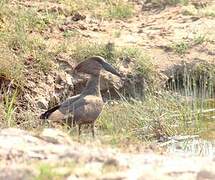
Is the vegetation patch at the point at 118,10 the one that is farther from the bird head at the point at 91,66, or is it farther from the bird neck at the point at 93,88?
the bird neck at the point at 93,88

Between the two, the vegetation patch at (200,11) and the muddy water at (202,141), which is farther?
the vegetation patch at (200,11)

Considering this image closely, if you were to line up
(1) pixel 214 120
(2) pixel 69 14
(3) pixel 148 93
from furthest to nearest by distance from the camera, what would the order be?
(2) pixel 69 14
(3) pixel 148 93
(1) pixel 214 120

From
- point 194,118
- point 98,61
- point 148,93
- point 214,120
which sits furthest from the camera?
point 148,93

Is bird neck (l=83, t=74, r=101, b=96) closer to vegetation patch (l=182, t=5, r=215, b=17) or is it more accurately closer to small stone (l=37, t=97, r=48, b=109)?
small stone (l=37, t=97, r=48, b=109)

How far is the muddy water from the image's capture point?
9969 millimetres

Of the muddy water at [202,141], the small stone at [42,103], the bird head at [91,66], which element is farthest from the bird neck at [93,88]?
the small stone at [42,103]

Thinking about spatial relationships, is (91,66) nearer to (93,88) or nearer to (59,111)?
(93,88)

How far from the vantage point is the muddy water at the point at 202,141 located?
392 inches

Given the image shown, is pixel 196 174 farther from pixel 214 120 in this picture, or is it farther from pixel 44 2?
pixel 44 2

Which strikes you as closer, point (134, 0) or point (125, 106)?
point (125, 106)

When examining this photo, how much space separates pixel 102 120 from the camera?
37.4 ft

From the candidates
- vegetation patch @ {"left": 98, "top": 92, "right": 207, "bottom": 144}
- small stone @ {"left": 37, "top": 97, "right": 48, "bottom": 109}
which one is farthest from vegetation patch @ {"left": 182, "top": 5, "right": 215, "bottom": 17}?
small stone @ {"left": 37, "top": 97, "right": 48, "bottom": 109}

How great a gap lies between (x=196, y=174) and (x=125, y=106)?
553cm

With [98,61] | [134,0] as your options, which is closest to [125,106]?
[98,61]
